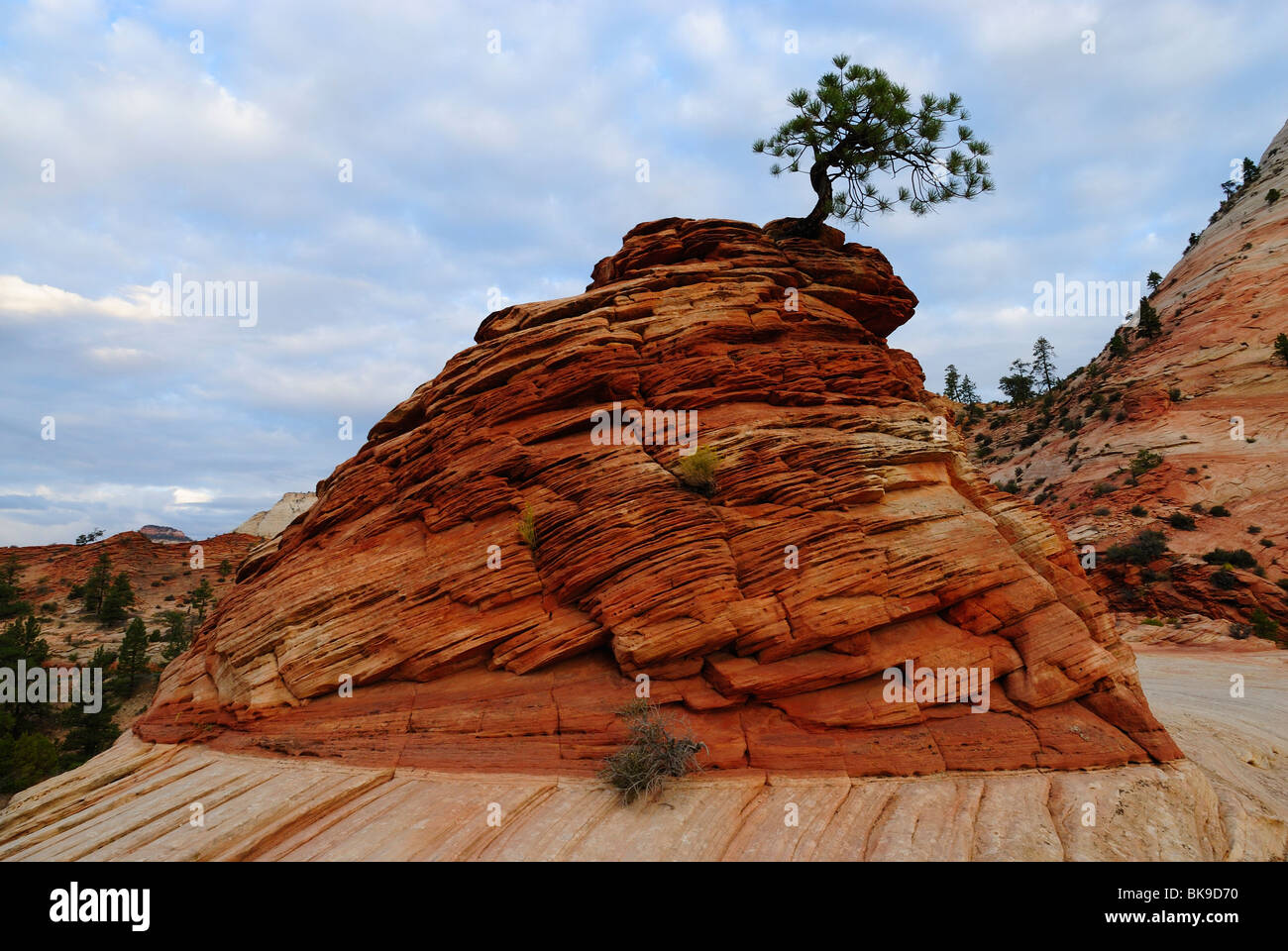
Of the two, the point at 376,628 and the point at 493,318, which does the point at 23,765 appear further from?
the point at 493,318

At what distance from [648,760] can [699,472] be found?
5742 millimetres

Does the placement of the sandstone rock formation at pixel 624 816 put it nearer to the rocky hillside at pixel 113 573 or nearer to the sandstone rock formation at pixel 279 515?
the rocky hillside at pixel 113 573

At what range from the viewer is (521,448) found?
1357 centimetres

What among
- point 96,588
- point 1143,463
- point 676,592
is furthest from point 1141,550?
point 96,588

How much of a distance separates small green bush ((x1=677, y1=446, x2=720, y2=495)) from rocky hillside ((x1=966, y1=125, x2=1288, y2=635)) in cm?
3125

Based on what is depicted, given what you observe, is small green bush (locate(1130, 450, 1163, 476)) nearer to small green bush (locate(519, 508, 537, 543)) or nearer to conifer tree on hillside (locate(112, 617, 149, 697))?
small green bush (locate(519, 508, 537, 543))

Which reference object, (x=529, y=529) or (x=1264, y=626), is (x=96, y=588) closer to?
(x=529, y=529)

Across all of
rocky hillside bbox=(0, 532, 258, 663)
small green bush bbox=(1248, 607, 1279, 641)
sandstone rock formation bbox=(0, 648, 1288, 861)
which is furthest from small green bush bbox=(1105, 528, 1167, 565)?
rocky hillside bbox=(0, 532, 258, 663)

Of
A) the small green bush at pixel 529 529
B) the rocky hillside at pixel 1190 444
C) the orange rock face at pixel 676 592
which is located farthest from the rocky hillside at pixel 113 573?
the rocky hillside at pixel 1190 444

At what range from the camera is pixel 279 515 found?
79.9 meters

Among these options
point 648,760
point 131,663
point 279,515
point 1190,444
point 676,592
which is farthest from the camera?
point 279,515

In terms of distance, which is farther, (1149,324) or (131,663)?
(1149,324)

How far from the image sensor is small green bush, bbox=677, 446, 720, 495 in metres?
12.3

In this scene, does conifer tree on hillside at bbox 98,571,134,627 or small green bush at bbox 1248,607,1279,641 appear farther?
conifer tree on hillside at bbox 98,571,134,627
